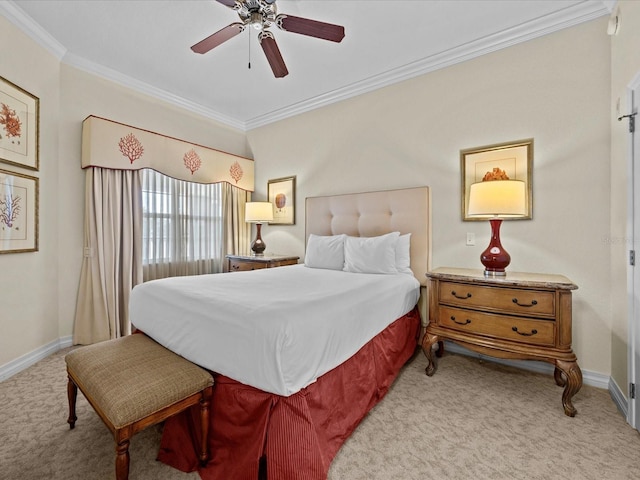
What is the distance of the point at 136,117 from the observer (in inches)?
138

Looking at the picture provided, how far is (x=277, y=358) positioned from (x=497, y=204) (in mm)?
1917

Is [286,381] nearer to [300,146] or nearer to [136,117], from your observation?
[300,146]

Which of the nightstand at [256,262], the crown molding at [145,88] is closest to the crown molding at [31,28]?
the crown molding at [145,88]

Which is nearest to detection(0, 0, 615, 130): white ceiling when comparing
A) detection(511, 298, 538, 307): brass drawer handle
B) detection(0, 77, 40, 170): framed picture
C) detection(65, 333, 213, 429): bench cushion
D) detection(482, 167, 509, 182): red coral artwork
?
detection(0, 77, 40, 170): framed picture

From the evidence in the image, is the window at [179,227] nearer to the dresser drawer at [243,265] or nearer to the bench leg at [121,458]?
the dresser drawer at [243,265]

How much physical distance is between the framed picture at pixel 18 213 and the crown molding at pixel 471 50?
297 cm

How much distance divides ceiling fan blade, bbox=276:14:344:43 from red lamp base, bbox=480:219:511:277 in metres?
1.84

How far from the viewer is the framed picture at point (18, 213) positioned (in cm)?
234

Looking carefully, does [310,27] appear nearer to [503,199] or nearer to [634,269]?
[503,199]

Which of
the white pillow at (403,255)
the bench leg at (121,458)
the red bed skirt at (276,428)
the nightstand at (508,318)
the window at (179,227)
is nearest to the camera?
the bench leg at (121,458)

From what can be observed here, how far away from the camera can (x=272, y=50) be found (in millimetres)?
2113

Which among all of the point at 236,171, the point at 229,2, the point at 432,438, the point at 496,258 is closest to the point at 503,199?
the point at 496,258

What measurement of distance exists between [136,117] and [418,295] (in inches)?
148

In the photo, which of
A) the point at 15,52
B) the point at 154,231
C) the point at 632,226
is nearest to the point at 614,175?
the point at 632,226
